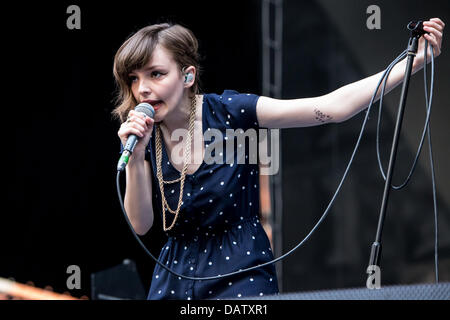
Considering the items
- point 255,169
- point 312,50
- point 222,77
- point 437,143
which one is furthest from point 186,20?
point 255,169

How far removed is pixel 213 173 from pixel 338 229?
2.07 m

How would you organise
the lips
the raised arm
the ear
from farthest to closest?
the ear
the lips
the raised arm

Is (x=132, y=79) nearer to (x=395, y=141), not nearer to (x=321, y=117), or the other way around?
(x=321, y=117)

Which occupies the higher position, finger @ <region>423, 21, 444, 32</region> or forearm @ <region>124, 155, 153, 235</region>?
finger @ <region>423, 21, 444, 32</region>

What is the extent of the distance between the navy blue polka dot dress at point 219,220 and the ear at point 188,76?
89mm

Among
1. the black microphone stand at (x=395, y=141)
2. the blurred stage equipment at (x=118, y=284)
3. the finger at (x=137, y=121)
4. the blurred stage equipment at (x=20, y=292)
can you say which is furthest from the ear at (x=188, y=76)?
the blurred stage equipment at (x=20, y=292)

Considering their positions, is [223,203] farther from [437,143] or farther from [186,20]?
[186,20]

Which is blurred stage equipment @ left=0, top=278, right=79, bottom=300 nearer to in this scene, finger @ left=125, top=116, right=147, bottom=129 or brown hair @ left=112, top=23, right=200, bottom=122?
brown hair @ left=112, top=23, right=200, bottom=122

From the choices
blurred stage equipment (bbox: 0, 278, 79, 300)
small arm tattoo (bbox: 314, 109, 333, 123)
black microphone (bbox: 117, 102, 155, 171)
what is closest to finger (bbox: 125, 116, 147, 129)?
black microphone (bbox: 117, 102, 155, 171)

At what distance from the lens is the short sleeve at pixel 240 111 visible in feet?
5.87

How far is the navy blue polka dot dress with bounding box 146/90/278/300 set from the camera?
5.64 ft

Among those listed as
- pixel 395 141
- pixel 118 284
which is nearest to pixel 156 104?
pixel 395 141

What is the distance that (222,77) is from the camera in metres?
3.85

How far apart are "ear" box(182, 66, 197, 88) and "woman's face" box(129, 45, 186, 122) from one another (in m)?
0.04
